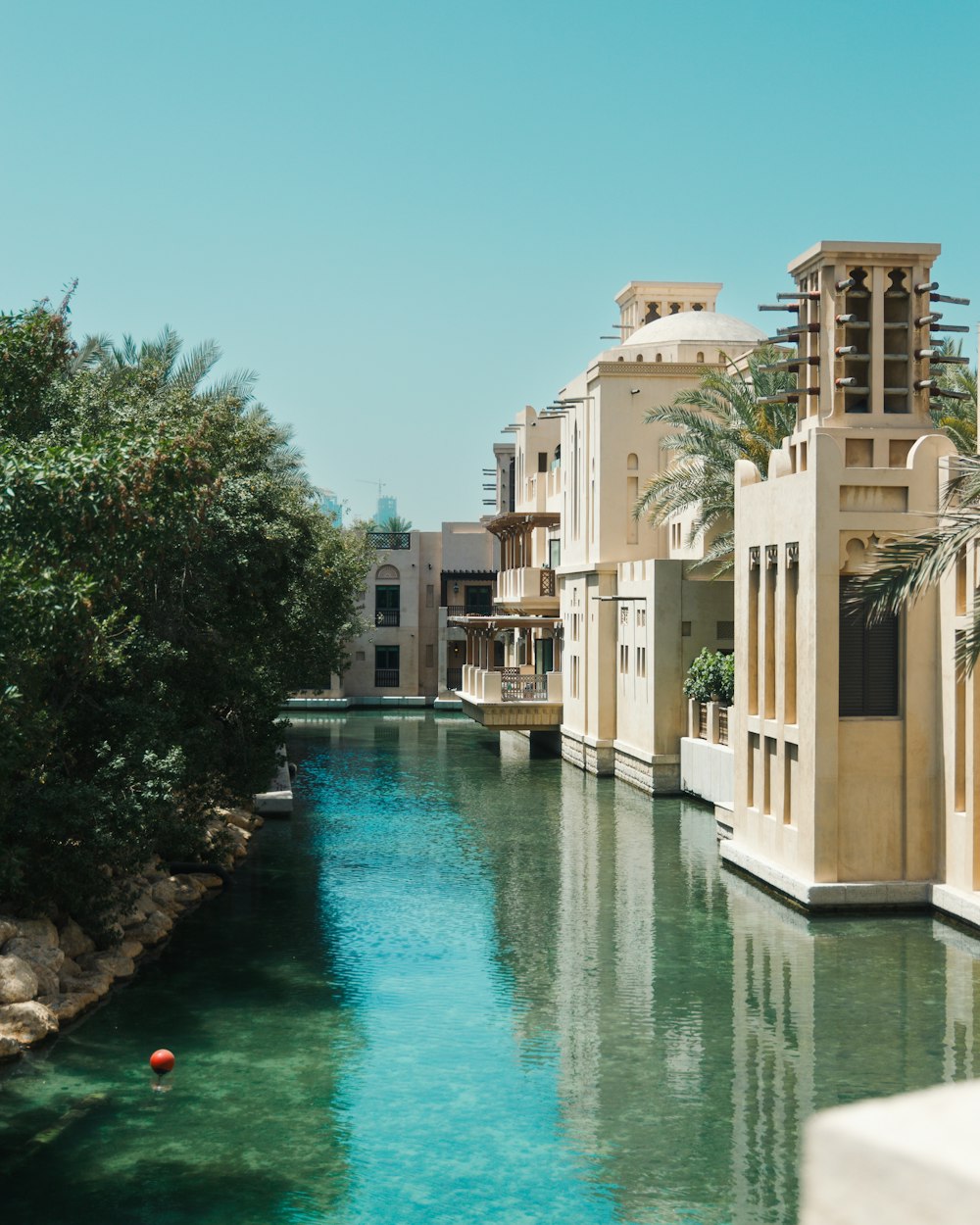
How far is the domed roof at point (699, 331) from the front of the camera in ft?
130

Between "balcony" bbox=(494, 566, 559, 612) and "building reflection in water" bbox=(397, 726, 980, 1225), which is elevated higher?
"balcony" bbox=(494, 566, 559, 612)

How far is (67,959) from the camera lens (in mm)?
15688

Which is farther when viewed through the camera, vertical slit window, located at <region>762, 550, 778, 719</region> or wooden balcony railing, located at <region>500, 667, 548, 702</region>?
wooden balcony railing, located at <region>500, 667, 548, 702</region>

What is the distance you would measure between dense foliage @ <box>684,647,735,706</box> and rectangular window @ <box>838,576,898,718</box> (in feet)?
34.2

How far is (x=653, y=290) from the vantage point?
45531 mm

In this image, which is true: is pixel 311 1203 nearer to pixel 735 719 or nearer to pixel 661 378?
pixel 735 719

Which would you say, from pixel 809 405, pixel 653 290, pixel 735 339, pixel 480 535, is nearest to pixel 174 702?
pixel 809 405

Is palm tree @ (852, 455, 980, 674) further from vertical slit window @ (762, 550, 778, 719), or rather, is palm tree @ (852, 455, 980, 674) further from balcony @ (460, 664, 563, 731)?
balcony @ (460, 664, 563, 731)

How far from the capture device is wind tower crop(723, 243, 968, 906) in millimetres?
18562

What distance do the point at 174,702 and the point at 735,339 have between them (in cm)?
2502

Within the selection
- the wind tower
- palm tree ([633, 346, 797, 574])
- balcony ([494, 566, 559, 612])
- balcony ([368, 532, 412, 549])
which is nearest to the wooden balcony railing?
balcony ([494, 566, 559, 612])

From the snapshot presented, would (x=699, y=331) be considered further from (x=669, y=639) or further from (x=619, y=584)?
(x=669, y=639)

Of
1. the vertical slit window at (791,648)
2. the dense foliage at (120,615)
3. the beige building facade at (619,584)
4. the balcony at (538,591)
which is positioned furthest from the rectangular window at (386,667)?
the vertical slit window at (791,648)

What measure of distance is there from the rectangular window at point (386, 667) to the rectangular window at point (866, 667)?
42.9 metres
